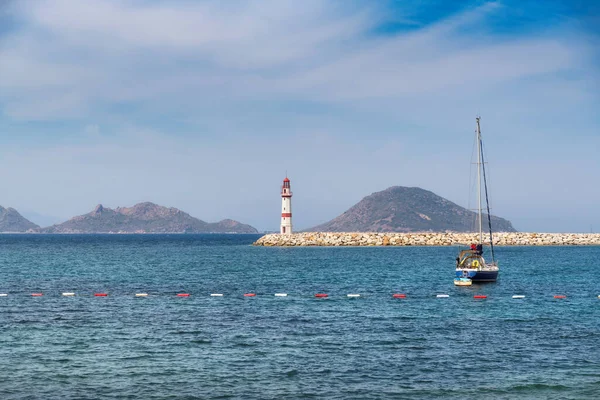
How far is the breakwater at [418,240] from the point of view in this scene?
164875mm

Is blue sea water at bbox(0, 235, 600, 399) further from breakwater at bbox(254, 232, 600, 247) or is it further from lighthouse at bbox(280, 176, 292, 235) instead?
breakwater at bbox(254, 232, 600, 247)

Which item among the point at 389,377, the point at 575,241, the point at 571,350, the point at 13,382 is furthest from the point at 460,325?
the point at 575,241

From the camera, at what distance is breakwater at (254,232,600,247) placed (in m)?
165

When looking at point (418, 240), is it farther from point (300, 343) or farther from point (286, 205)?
point (300, 343)

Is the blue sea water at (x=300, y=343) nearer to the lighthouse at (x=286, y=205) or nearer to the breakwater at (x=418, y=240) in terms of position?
the lighthouse at (x=286, y=205)

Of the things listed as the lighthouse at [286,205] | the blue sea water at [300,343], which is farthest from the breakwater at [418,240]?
the blue sea water at [300,343]

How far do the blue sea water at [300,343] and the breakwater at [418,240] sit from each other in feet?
336

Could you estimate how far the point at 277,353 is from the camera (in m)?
30.8

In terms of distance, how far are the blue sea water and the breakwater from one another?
10228 centimetres

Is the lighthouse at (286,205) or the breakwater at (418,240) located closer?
the lighthouse at (286,205)

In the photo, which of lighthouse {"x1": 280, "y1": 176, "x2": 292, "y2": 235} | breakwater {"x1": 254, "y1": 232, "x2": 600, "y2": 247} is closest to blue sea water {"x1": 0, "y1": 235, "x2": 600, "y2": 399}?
lighthouse {"x1": 280, "y1": 176, "x2": 292, "y2": 235}

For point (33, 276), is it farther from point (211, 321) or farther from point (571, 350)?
point (571, 350)

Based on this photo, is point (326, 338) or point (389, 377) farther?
point (326, 338)

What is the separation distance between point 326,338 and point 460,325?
30.9ft
